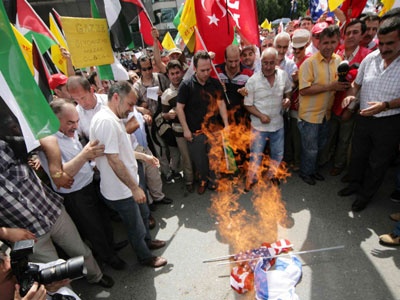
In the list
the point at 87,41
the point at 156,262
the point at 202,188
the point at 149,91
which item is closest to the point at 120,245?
the point at 156,262

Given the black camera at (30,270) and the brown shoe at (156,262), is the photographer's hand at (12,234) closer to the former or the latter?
the black camera at (30,270)

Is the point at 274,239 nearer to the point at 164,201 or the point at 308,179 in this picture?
the point at 308,179

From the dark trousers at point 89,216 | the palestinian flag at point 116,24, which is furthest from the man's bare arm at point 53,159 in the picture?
the palestinian flag at point 116,24

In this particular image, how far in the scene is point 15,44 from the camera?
75.7 inches

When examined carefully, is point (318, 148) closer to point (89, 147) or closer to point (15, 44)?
point (89, 147)

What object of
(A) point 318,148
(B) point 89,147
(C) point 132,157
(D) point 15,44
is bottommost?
(A) point 318,148

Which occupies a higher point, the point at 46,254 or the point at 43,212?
the point at 43,212

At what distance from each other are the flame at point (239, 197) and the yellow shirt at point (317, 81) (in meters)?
1.14

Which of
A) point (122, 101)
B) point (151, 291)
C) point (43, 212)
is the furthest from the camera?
point (151, 291)

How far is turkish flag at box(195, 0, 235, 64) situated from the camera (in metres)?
4.23

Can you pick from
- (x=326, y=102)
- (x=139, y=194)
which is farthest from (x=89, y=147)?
(x=326, y=102)

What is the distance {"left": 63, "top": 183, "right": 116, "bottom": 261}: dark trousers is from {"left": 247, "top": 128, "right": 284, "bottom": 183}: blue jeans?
8.81 feet

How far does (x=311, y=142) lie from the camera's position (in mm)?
4332

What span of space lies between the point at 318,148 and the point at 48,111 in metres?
4.35
